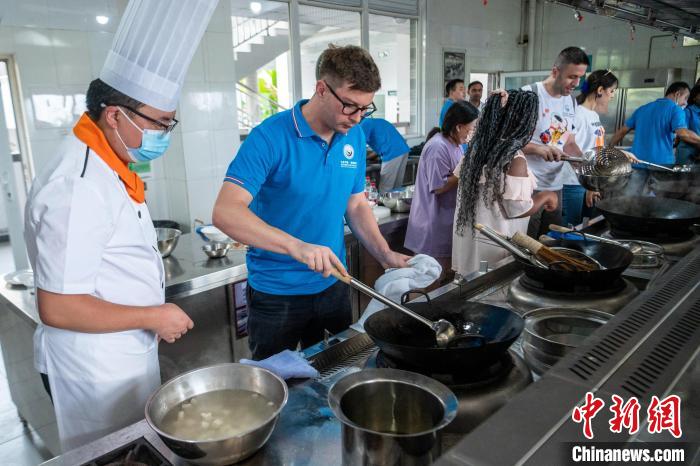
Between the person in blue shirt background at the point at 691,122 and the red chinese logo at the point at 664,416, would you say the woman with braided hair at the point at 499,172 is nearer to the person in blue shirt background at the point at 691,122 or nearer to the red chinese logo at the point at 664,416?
the red chinese logo at the point at 664,416

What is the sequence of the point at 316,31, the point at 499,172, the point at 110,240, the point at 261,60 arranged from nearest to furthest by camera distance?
the point at 110,240 → the point at 499,172 → the point at 261,60 → the point at 316,31

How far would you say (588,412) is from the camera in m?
0.90

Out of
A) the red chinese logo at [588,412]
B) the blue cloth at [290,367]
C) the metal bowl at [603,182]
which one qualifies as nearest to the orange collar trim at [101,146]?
the blue cloth at [290,367]

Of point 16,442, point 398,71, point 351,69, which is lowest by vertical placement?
point 16,442

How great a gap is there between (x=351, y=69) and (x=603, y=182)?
1.82m

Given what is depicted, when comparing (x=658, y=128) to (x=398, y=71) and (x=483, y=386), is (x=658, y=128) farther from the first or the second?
(x=483, y=386)

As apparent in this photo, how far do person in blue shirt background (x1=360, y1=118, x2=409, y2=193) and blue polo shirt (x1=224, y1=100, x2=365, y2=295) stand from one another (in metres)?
2.63

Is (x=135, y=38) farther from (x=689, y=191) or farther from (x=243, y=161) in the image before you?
(x=689, y=191)

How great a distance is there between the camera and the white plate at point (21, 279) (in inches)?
101

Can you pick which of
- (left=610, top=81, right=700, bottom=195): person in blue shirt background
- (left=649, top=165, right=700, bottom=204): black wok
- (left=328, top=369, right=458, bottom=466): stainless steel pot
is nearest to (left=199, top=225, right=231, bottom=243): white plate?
(left=328, top=369, right=458, bottom=466): stainless steel pot

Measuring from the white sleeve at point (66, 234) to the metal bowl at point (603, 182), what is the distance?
2.56m

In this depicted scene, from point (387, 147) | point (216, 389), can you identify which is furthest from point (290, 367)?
point (387, 147)

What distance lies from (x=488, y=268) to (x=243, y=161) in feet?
3.57

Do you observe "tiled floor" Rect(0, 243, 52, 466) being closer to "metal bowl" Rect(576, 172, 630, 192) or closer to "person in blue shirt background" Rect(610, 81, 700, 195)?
"metal bowl" Rect(576, 172, 630, 192)
